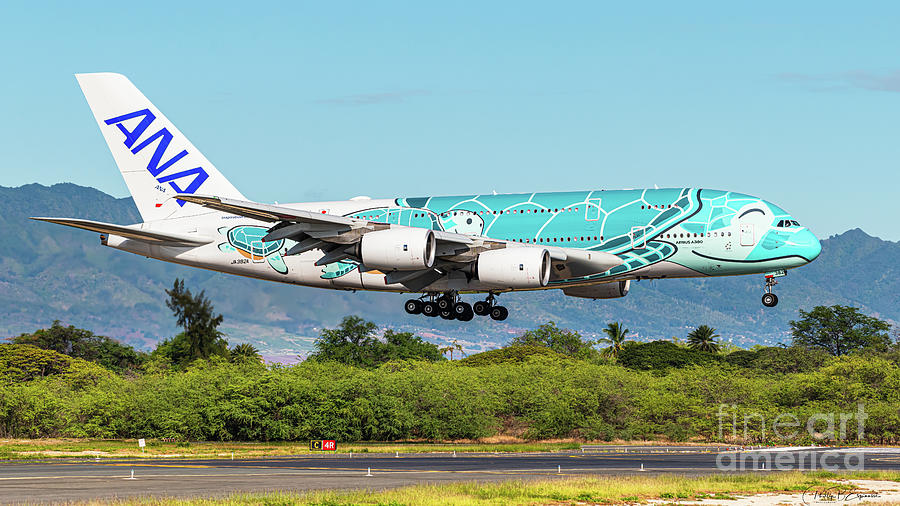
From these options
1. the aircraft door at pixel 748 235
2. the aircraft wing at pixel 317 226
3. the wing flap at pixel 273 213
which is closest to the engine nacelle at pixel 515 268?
the aircraft wing at pixel 317 226

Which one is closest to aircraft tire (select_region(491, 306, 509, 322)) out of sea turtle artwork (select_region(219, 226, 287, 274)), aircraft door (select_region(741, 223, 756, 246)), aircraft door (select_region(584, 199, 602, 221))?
aircraft door (select_region(584, 199, 602, 221))

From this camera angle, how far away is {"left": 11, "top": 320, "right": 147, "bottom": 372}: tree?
18488 centimetres

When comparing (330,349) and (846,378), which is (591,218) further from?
(330,349)

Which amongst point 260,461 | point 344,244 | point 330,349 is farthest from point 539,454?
point 330,349

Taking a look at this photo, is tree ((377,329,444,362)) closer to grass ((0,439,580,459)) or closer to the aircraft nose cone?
grass ((0,439,580,459))

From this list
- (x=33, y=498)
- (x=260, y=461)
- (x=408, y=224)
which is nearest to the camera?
(x=33, y=498)

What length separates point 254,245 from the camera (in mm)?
59031

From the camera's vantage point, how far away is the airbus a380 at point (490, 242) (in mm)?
51000

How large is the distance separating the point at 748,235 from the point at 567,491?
1533cm

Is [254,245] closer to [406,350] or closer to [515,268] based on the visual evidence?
[515,268]

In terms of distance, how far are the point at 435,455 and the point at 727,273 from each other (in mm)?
31779

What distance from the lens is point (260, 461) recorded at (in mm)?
67688

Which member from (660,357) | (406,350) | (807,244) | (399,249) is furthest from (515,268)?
(406,350)
